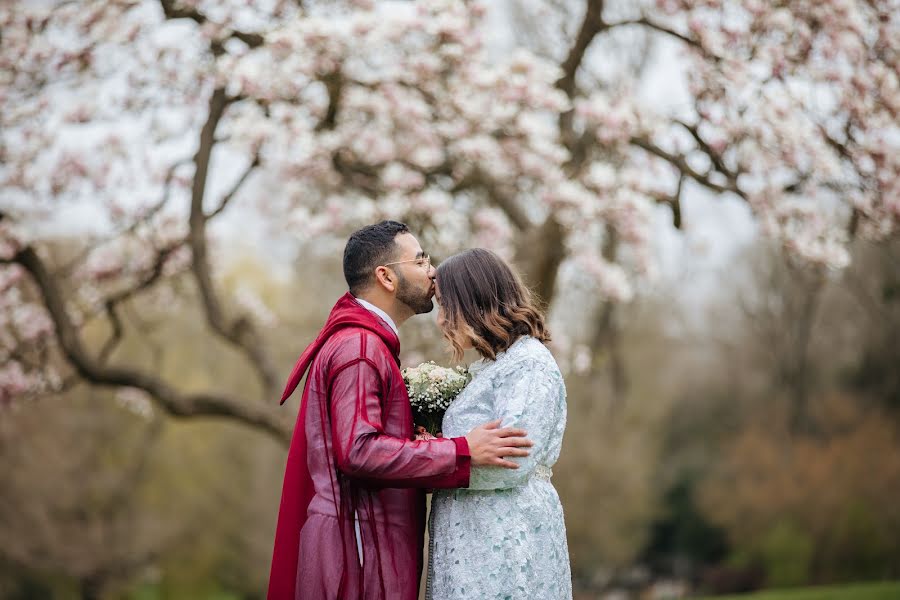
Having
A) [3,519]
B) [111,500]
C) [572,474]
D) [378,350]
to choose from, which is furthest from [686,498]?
[378,350]

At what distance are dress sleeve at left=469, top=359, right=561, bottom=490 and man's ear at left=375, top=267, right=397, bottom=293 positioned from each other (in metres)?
0.52

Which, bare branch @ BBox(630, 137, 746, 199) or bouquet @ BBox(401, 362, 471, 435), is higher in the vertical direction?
bare branch @ BBox(630, 137, 746, 199)

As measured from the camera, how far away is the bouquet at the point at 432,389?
10.8 ft

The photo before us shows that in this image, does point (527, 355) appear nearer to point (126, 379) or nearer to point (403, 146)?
point (126, 379)

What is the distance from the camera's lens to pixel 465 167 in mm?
7926

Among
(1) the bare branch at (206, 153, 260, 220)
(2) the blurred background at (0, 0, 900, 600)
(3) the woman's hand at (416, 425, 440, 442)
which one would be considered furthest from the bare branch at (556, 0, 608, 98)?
(3) the woman's hand at (416, 425, 440, 442)

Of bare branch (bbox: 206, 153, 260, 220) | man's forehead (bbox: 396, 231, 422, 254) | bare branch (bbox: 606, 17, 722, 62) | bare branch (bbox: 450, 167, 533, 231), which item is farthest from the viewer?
bare branch (bbox: 450, 167, 533, 231)

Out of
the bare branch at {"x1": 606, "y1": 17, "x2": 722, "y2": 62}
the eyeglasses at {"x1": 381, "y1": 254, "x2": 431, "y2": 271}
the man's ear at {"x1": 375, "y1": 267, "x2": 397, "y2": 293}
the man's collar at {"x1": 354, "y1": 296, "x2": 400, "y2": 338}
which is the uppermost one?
the bare branch at {"x1": 606, "y1": 17, "x2": 722, "y2": 62}

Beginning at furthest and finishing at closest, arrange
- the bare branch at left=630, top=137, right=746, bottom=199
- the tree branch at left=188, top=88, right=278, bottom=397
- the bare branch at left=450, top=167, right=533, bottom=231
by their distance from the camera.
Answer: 1. the bare branch at left=450, top=167, right=533, bottom=231
2. the tree branch at left=188, top=88, right=278, bottom=397
3. the bare branch at left=630, top=137, right=746, bottom=199

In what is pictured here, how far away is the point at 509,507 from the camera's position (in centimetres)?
312

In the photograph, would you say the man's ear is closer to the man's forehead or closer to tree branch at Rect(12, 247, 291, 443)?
the man's forehead

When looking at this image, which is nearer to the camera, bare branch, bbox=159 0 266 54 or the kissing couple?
the kissing couple

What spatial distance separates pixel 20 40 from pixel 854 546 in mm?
17491

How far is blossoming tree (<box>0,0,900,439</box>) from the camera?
6527 mm
